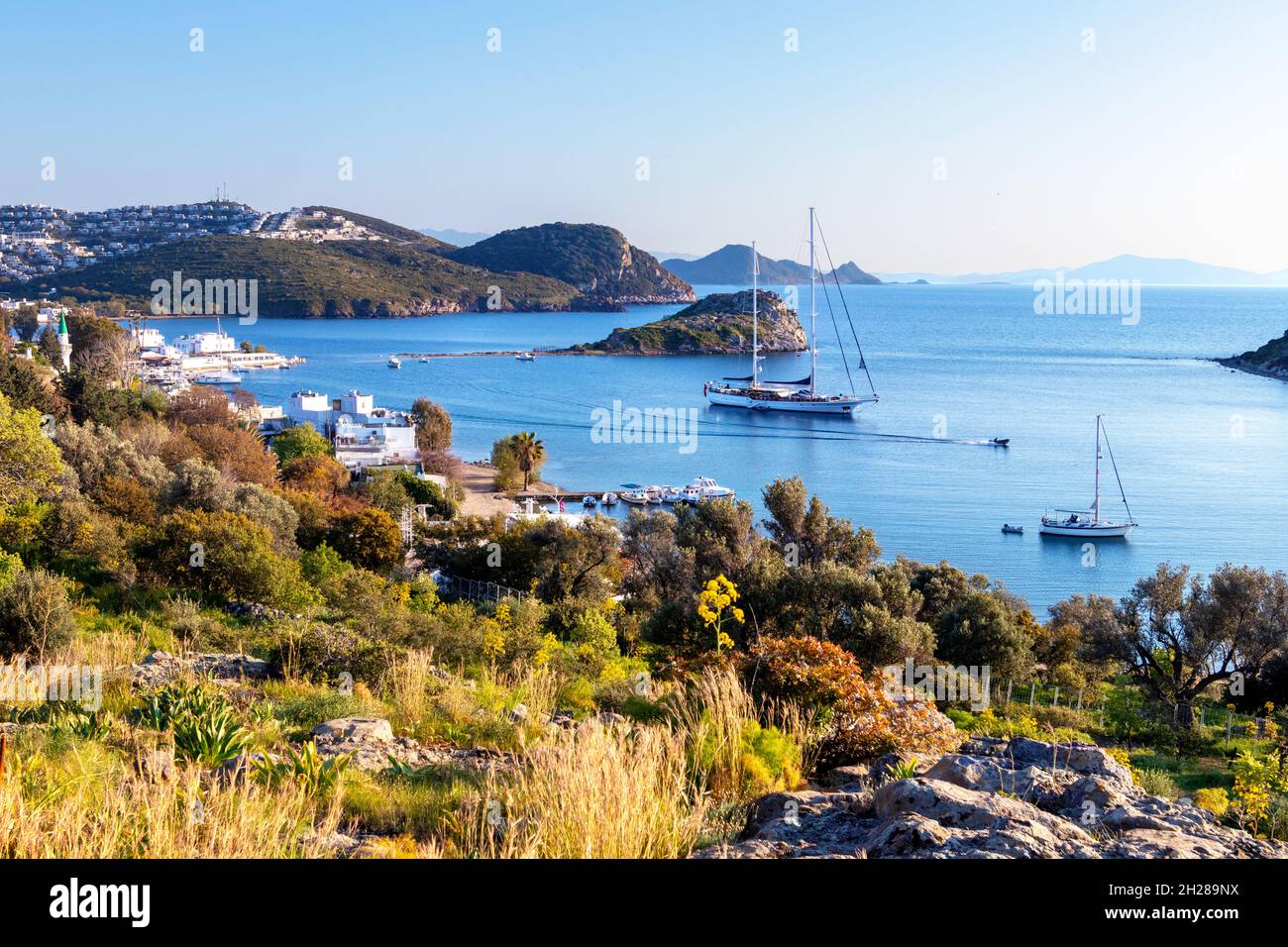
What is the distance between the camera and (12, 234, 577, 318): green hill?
142 metres

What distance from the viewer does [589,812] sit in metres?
3.25

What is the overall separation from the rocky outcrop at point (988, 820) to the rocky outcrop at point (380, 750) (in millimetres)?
1609

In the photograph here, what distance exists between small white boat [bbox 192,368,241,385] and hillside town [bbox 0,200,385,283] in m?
83.1

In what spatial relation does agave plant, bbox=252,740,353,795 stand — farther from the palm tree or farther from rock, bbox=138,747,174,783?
the palm tree

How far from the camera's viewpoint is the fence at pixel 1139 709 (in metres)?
15.2

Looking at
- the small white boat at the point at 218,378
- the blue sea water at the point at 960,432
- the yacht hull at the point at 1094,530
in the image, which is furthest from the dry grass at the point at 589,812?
the small white boat at the point at 218,378

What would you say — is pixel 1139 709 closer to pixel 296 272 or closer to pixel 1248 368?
pixel 1248 368

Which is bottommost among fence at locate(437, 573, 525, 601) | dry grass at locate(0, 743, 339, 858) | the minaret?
fence at locate(437, 573, 525, 601)

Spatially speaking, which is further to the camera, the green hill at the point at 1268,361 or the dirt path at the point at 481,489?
the green hill at the point at 1268,361

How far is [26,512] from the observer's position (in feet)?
49.8

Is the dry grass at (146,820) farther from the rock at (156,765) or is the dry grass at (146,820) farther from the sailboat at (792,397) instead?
the sailboat at (792,397)

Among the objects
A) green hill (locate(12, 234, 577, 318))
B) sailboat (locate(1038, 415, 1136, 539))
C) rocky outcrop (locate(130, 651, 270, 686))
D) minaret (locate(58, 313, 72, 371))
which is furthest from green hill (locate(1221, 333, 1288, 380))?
green hill (locate(12, 234, 577, 318))

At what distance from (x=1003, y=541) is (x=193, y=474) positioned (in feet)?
95.7
